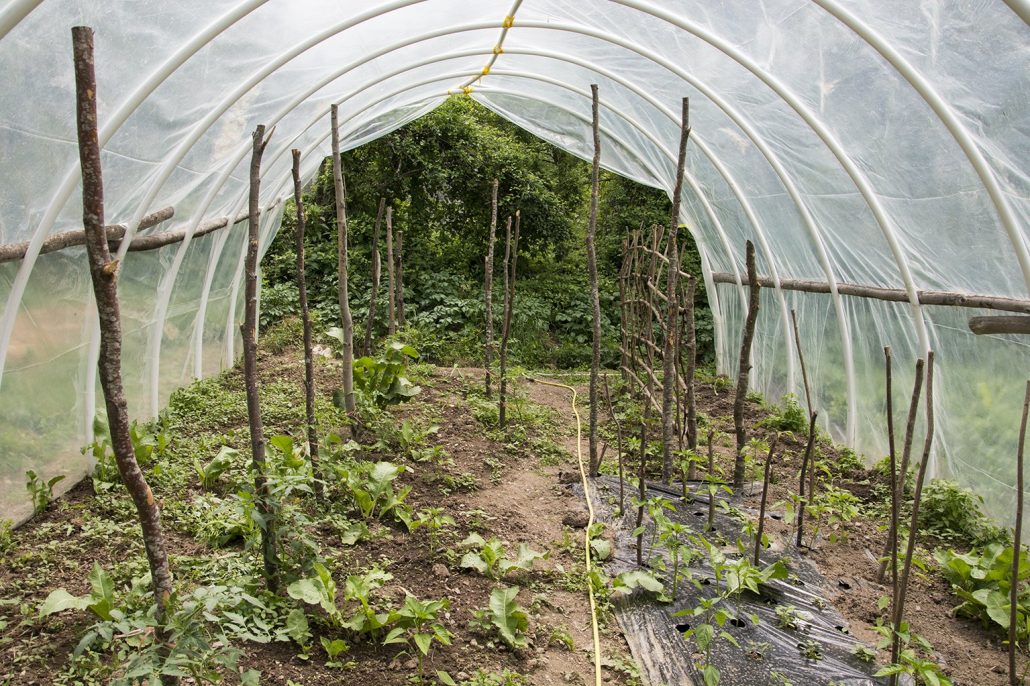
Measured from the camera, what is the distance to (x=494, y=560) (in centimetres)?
445

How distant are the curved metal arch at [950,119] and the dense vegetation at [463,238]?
7.68 meters

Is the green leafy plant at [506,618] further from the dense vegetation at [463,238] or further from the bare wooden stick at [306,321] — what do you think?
the dense vegetation at [463,238]

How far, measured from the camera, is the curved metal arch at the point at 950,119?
4715 mm

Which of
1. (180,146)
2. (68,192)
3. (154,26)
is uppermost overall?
(154,26)

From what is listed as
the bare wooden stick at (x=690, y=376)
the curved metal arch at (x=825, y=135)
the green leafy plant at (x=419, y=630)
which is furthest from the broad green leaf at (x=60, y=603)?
the curved metal arch at (x=825, y=135)

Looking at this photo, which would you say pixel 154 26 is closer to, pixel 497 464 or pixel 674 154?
pixel 497 464

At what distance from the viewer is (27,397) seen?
4766mm

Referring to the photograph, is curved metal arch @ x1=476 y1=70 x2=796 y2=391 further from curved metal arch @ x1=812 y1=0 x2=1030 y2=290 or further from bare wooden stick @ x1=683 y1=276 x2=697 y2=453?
curved metal arch @ x1=812 y1=0 x2=1030 y2=290

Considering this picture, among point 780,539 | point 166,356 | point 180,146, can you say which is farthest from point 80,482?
point 780,539

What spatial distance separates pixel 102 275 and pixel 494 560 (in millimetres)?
2972

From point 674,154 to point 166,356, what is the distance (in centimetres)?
619

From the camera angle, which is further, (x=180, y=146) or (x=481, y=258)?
(x=481, y=258)

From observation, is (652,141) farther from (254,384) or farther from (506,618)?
(254,384)

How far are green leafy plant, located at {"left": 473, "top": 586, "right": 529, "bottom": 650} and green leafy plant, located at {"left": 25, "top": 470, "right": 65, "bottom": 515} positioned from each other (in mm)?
2994
